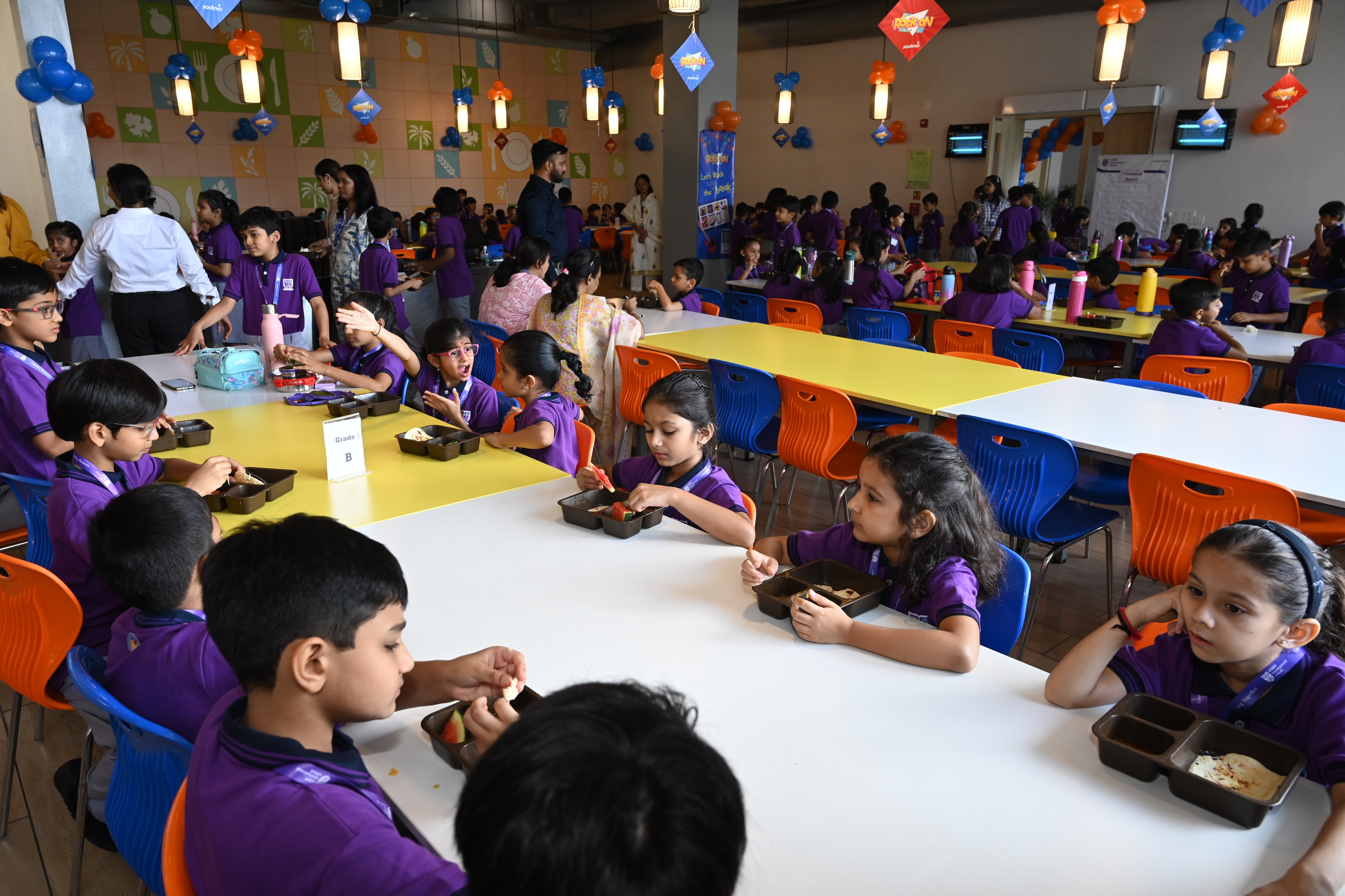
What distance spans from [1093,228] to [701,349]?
7.41 m

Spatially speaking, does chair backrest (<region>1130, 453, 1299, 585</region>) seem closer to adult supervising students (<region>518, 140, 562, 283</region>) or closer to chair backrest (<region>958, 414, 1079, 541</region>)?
chair backrest (<region>958, 414, 1079, 541</region>)

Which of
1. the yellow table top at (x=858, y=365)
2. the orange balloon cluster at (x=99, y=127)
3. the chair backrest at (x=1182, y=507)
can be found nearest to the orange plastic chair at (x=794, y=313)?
the yellow table top at (x=858, y=365)

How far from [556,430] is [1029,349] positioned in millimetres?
2667

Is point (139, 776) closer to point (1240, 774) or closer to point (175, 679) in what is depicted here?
point (175, 679)

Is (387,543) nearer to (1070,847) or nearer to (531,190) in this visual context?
(1070,847)

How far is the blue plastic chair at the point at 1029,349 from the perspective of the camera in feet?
13.3

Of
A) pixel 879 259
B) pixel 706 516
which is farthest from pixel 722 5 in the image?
pixel 706 516

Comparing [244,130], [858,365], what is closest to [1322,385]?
[858,365]

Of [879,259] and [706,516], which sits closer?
[706,516]

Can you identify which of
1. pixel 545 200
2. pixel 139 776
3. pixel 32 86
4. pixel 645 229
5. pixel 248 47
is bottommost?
pixel 139 776

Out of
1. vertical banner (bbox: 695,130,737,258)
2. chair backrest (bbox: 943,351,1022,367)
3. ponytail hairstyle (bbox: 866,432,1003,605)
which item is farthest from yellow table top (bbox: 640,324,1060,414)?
vertical banner (bbox: 695,130,737,258)

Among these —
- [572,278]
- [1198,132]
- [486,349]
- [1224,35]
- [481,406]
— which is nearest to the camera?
[481,406]

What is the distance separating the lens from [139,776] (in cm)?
124

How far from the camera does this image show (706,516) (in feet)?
6.27
